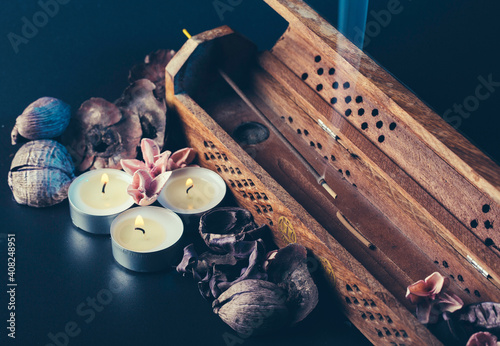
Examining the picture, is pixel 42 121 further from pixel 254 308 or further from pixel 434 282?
pixel 434 282

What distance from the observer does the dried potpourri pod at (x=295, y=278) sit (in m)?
1.34

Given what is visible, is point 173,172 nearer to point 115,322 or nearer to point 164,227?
point 164,227

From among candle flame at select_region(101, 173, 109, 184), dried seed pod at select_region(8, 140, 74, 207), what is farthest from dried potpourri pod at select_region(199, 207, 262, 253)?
dried seed pod at select_region(8, 140, 74, 207)

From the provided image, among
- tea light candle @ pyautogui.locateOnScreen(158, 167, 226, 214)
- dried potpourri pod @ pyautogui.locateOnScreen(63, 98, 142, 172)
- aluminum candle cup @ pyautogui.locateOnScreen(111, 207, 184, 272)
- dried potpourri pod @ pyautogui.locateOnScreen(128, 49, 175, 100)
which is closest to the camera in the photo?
aluminum candle cup @ pyautogui.locateOnScreen(111, 207, 184, 272)

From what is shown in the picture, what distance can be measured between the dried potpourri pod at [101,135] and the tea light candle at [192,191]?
13 cm

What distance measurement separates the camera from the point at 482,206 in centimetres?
129

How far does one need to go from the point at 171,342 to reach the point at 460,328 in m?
0.57

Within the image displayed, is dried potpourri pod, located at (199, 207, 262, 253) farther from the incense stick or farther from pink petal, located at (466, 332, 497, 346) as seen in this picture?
pink petal, located at (466, 332, 497, 346)

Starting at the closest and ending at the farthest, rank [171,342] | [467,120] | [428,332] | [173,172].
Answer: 1. [428,332]
2. [171,342]
3. [173,172]
4. [467,120]

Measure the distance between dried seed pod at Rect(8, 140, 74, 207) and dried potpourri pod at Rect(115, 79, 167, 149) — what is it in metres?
0.21

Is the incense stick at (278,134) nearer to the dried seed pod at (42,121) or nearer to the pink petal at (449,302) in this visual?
the pink petal at (449,302)

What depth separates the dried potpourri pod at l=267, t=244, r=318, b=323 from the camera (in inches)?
52.9

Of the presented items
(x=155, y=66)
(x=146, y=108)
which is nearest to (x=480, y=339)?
(x=146, y=108)

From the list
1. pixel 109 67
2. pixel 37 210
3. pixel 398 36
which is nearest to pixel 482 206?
pixel 398 36
